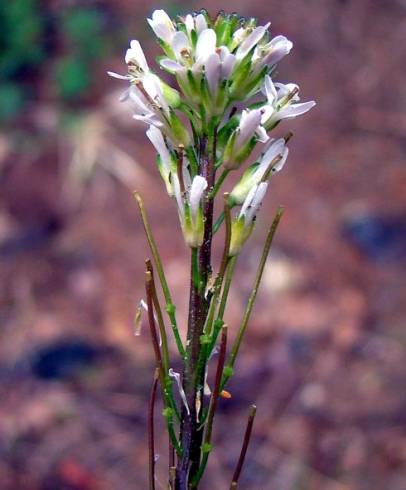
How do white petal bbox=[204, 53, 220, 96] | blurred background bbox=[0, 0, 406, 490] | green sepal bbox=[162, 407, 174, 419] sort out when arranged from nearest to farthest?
white petal bbox=[204, 53, 220, 96], green sepal bbox=[162, 407, 174, 419], blurred background bbox=[0, 0, 406, 490]

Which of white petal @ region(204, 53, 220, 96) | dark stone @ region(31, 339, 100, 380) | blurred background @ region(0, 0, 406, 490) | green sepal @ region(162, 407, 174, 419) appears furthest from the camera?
dark stone @ region(31, 339, 100, 380)

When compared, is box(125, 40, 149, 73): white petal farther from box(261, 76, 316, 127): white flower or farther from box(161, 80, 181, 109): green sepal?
box(261, 76, 316, 127): white flower

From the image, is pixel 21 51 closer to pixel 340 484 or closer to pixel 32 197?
pixel 32 197

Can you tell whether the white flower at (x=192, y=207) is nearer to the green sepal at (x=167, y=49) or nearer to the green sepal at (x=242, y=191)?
the green sepal at (x=242, y=191)

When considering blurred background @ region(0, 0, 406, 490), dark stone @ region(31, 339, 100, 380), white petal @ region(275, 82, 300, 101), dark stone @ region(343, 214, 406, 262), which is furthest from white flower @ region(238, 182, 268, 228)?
dark stone @ region(343, 214, 406, 262)

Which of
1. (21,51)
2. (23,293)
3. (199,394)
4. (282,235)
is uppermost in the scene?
(21,51)

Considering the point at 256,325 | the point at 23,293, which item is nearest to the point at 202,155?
the point at 256,325

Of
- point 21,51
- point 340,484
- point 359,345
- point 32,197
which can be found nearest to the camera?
point 340,484

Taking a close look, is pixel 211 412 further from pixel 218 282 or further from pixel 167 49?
pixel 167 49
